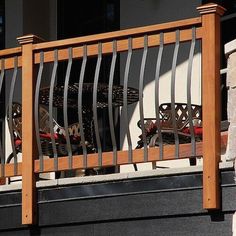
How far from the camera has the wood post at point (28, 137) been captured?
7.72 m

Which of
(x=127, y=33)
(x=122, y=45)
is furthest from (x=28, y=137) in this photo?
(x=127, y=33)

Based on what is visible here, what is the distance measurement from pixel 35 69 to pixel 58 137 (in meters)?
1.23

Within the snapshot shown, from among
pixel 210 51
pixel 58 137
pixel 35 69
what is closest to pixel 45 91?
pixel 58 137

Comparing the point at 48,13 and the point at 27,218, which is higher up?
the point at 48,13

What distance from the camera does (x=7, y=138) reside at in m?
11.3

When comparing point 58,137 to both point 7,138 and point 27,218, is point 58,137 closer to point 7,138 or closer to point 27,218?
point 27,218

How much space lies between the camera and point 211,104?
7082 mm

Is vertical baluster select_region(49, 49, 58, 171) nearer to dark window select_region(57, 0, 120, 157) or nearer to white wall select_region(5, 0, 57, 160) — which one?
dark window select_region(57, 0, 120, 157)

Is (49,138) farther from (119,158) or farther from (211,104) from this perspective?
(211,104)

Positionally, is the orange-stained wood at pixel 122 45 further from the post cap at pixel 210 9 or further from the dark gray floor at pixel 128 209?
the dark gray floor at pixel 128 209

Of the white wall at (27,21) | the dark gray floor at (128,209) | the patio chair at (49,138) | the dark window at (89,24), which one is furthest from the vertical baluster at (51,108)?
the white wall at (27,21)

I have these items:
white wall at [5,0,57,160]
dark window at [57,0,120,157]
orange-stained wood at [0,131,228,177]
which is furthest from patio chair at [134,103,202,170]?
white wall at [5,0,57,160]

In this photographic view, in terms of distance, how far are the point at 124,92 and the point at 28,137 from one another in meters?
0.95

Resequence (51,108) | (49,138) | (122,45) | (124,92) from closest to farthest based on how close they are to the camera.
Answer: (124,92)
(122,45)
(51,108)
(49,138)
